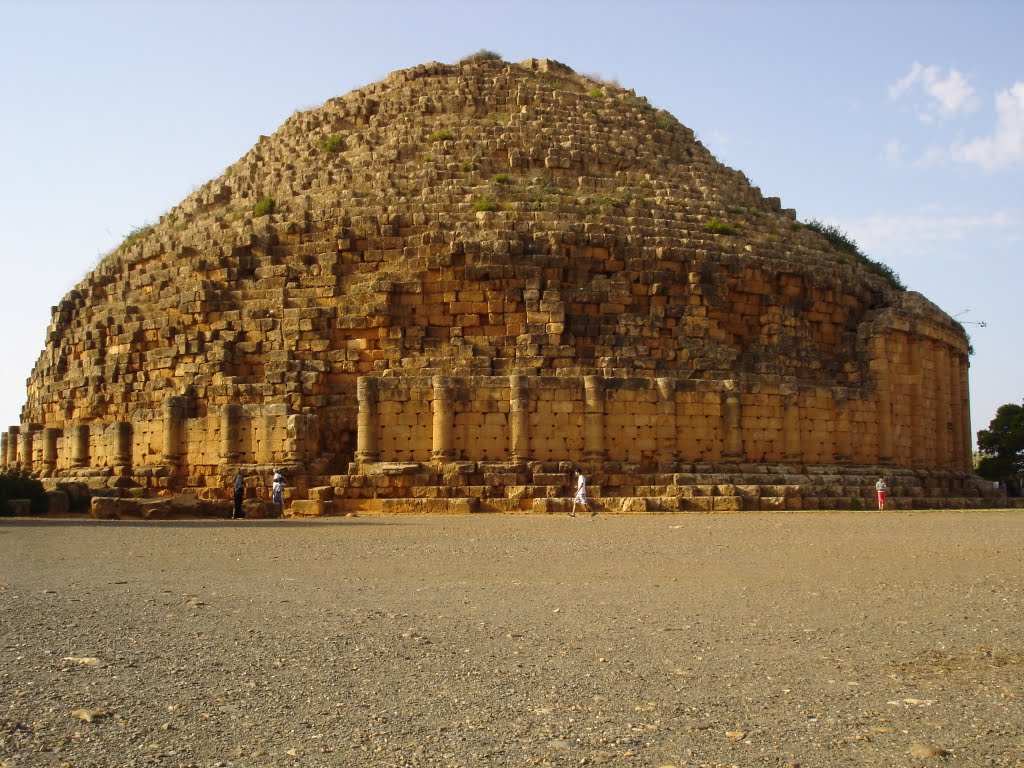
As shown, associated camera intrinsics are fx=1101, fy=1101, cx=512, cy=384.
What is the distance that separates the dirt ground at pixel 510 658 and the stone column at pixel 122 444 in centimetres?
1006

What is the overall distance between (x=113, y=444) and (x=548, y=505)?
365 inches

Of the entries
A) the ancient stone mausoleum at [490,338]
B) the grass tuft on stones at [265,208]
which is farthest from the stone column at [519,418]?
the grass tuft on stones at [265,208]

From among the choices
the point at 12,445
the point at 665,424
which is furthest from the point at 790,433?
the point at 12,445

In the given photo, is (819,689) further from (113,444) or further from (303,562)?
(113,444)

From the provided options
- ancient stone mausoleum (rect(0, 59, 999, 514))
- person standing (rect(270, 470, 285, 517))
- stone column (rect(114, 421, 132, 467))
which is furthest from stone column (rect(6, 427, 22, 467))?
person standing (rect(270, 470, 285, 517))

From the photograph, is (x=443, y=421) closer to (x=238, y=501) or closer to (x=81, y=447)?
(x=238, y=501)

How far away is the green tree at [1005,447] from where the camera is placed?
44.2 m

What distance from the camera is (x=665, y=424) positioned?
2048cm

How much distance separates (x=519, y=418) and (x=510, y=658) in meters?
13.3

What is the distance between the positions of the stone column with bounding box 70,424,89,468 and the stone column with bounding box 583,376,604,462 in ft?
34.7

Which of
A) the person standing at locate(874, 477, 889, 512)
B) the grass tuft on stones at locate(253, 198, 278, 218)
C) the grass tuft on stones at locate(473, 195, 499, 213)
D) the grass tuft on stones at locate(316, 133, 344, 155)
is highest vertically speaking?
the grass tuft on stones at locate(316, 133, 344, 155)

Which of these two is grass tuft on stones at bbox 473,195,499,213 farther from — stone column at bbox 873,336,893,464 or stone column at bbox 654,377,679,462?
stone column at bbox 873,336,893,464

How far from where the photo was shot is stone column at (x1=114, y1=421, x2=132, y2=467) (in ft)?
72.3

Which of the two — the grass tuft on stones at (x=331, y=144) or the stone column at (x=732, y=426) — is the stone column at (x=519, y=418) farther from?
the grass tuft on stones at (x=331, y=144)
